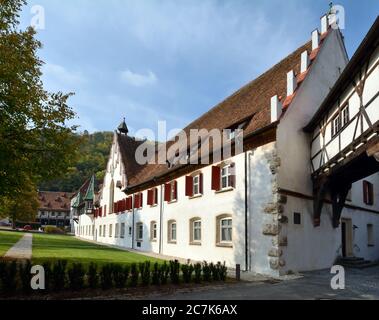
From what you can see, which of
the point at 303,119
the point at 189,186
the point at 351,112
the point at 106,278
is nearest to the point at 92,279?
the point at 106,278

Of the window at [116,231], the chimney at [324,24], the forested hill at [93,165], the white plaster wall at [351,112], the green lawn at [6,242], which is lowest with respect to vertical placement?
the green lawn at [6,242]

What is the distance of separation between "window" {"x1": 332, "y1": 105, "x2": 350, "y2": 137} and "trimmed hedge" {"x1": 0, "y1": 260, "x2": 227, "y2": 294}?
7.10m

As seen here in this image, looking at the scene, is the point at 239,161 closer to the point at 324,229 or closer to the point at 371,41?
the point at 324,229

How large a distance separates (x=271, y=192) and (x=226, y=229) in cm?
387

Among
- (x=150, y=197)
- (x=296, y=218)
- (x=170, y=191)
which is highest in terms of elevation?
(x=170, y=191)

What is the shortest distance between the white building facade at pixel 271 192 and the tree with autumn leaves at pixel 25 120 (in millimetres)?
7782

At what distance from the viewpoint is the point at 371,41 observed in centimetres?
1104

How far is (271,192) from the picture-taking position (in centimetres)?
1552

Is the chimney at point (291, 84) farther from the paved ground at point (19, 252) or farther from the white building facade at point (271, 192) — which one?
the paved ground at point (19, 252)

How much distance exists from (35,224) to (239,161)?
82582 millimetres

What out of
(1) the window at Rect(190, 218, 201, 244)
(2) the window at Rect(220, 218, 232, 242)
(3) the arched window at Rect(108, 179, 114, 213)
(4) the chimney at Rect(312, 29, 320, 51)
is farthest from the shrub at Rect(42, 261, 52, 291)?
(3) the arched window at Rect(108, 179, 114, 213)

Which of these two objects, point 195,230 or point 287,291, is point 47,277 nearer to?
point 287,291

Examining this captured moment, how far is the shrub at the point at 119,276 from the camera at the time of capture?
10852mm

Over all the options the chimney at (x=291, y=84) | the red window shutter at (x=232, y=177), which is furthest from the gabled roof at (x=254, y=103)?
the red window shutter at (x=232, y=177)
